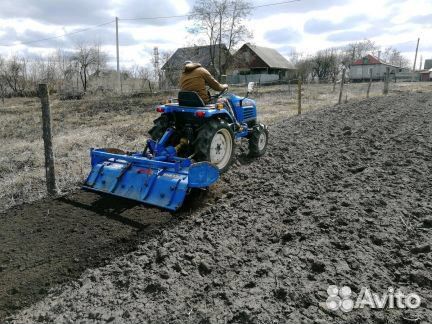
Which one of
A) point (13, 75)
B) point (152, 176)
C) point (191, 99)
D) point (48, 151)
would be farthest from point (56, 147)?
point (13, 75)

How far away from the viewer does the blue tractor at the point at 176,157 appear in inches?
177

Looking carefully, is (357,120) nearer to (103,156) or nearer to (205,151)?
(205,151)

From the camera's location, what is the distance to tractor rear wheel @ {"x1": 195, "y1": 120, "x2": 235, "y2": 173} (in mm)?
5148

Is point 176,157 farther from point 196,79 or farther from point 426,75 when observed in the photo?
point 426,75

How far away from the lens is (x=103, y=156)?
5.25m

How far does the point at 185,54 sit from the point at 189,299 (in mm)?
41664

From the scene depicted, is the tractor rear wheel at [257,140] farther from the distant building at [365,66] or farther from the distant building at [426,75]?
the distant building at [426,75]

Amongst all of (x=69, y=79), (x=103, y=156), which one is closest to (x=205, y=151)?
(x=103, y=156)

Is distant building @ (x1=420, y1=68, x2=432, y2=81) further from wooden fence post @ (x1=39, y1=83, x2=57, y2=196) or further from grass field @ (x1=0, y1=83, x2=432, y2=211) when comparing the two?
wooden fence post @ (x1=39, y1=83, x2=57, y2=196)

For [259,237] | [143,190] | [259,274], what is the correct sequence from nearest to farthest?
[259,274], [259,237], [143,190]

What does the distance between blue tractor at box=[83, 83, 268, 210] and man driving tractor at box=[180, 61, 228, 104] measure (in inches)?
8.7

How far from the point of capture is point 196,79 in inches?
215

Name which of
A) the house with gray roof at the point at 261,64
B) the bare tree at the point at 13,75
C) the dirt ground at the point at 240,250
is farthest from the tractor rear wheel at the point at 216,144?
the house with gray roof at the point at 261,64

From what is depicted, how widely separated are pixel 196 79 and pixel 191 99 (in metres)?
0.32
